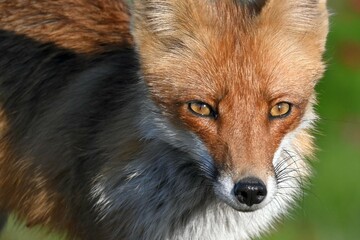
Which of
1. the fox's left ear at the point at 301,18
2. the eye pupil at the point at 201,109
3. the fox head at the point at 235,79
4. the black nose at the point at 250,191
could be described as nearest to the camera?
the black nose at the point at 250,191

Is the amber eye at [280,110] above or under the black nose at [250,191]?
above

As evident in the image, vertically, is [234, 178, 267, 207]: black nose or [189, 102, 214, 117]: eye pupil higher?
[189, 102, 214, 117]: eye pupil

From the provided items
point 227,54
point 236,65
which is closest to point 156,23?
point 227,54

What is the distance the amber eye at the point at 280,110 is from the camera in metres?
6.11

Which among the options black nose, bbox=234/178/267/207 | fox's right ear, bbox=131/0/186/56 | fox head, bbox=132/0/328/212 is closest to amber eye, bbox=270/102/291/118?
fox head, bbox=132/0/328/212

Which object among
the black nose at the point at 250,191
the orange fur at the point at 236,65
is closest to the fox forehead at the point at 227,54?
the orange fur at the point at 236,65

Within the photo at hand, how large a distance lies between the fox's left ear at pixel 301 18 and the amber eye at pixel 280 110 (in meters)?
0.50

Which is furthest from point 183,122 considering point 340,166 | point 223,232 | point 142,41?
point 340,166

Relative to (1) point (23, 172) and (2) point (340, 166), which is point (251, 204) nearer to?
(1) point (23, 172)

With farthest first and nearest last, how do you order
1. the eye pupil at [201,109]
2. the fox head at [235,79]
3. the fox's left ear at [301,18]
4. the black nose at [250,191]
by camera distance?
the fox's left ear at [301,18] < the eye pupil at [201,109] < the fox head at [235,79] < the black nose at [250,191]

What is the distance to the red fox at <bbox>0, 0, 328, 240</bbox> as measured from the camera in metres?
6.07

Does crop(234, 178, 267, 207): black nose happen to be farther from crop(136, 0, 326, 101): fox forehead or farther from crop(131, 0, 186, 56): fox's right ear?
crop(131, 0, 186, 56): fox's right ear

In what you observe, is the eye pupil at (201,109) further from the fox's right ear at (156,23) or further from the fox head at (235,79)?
the fox's right ear at (156,23)

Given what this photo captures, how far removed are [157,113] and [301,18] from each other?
1068 mm
